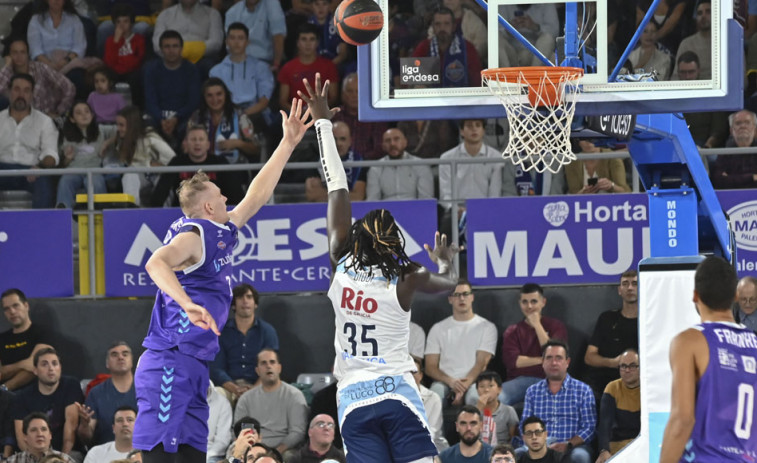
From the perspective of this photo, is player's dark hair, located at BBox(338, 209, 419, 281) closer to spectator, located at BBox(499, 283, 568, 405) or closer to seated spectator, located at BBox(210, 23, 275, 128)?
spectator, located at BBox(499, 283, 568, 405)

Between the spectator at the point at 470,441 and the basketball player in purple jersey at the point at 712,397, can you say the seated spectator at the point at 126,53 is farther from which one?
the basketball player in purple jersey at the point at 712,397

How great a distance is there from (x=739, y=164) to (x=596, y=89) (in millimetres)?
5397

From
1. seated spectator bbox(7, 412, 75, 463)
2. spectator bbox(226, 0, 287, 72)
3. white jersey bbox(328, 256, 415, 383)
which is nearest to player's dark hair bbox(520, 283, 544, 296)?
seated spectator bbox(7, 412, 75, 463)

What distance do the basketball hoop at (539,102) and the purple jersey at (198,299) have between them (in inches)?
95.3

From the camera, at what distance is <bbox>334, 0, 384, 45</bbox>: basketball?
8.57 metres

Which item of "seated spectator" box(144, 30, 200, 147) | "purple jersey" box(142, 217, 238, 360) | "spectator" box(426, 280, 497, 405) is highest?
"seated spectator" box(144, 30, 200, 147)

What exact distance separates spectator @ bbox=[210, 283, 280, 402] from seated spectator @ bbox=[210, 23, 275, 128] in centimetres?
327

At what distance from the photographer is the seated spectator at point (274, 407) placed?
12336 millimetres

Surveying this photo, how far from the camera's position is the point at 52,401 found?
12594mm

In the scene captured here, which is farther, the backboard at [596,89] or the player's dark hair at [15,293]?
the player's dark hair at [15,293]

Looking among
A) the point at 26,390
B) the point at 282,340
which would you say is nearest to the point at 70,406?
the point at 26,390

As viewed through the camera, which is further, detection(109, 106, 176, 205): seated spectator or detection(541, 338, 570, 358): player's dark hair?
detection(109, 106, 176, 205): seated spectator

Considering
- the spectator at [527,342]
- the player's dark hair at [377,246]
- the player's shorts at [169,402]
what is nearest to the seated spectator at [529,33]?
the player's dark hair at [377,246]

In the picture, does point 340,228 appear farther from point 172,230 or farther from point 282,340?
point 282,340
